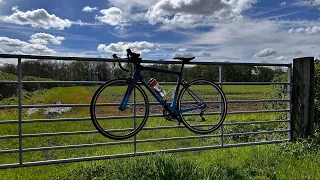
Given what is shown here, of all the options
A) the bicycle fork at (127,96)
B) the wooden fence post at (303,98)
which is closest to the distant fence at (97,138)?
the wooden fence post at (303,98)

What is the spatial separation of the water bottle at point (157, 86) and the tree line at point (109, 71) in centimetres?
14

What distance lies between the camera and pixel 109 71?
4.60 metres

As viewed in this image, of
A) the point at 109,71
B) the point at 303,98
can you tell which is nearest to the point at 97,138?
the point at 109,71

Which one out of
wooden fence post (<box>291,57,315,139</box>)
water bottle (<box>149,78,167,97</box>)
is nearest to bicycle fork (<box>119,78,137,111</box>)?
water bottle (<box>149,78,167,97</box>)

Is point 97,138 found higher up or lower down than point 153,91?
lower down

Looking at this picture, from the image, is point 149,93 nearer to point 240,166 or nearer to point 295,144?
point 240,166

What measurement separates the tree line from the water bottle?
144 millimetres

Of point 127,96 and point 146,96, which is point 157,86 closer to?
point 146,96

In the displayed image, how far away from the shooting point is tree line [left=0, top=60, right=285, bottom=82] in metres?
4.54

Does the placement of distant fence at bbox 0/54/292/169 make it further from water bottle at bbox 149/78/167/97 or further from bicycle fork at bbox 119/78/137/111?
bicycle fork at bbox 119/78/137/111

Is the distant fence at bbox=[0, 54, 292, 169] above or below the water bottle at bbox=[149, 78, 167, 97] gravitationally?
below

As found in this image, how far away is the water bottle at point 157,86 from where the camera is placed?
4.01 meters

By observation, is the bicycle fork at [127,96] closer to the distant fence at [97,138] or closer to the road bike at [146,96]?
the road bike at [146,96]

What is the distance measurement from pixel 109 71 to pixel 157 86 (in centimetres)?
95
